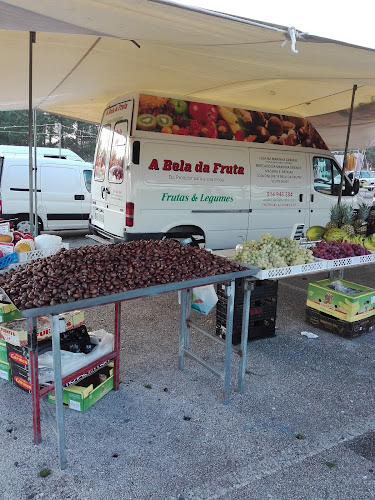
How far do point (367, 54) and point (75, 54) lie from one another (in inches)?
130

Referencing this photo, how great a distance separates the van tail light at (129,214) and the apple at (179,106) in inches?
63.0

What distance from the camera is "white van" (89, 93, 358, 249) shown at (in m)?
5.88

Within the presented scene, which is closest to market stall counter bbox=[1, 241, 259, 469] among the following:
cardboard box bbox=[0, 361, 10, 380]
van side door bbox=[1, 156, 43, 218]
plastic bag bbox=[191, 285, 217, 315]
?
plastic bag bbox=[191, 285, 217, 315]

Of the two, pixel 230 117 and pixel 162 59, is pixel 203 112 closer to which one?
pixel 230 117

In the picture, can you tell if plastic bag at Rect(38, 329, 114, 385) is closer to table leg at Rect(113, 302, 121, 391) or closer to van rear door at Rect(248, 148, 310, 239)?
table leg at Rect(113, 302, 121, 391)

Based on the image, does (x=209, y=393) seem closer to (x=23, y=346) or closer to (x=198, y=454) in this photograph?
(x=198, y=454)

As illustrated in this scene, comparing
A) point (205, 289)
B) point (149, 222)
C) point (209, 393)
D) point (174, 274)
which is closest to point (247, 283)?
point (205, 289)

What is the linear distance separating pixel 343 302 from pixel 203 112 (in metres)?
3.61

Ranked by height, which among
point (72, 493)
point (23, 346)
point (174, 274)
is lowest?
point (72, 493)

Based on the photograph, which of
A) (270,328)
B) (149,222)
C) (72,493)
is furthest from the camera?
(149,222)

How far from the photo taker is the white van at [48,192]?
30.8 ft

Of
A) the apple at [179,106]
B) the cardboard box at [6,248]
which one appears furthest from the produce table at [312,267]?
the apple at [179,106]

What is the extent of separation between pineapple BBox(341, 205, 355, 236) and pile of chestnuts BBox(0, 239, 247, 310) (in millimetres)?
2376

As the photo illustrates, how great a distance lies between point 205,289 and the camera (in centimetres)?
367
